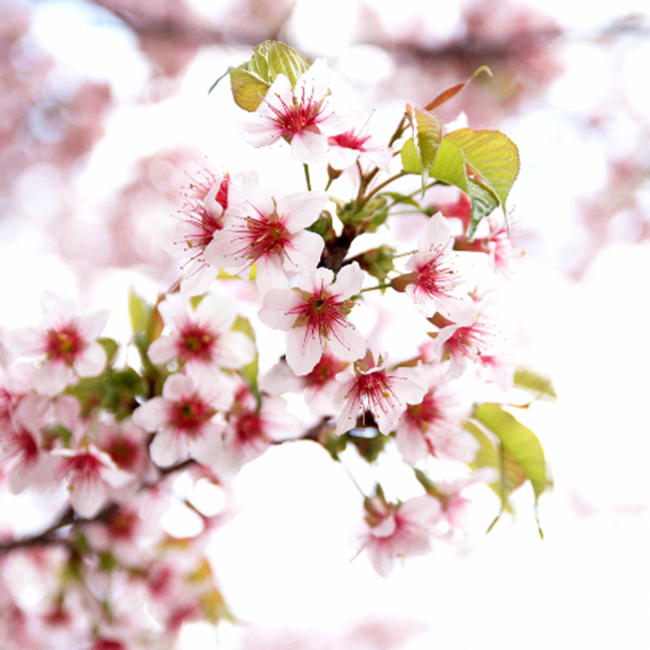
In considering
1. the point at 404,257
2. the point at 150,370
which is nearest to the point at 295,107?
the point at 404,257

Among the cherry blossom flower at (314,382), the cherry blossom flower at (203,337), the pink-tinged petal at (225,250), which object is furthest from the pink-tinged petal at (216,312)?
the pink-tinged petal at (225,250)

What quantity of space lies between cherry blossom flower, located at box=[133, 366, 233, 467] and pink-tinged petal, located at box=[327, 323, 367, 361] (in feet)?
0.80

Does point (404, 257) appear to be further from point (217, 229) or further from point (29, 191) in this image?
point (29, 191)

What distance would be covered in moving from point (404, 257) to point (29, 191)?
3097 millimetres

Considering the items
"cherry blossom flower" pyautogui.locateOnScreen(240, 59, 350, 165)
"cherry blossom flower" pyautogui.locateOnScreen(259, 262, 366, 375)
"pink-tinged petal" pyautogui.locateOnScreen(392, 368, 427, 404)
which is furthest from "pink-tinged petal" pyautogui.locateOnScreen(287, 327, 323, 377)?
"cherry blossom flower" pyautogui.locateOnScreen(240, 59, 350, 165)

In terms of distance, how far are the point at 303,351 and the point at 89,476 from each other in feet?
1.49

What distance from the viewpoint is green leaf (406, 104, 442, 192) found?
64 cm

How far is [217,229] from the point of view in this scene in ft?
2.34

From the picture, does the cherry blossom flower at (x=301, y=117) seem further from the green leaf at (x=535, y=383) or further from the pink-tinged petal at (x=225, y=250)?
the green leaf at (x=535, y=383)

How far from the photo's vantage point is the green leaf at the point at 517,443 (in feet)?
2.90

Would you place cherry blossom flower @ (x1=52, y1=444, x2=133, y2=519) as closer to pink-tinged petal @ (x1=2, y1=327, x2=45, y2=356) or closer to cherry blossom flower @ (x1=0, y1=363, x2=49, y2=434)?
cherry blossom flower @ (x1=0, y1=363, x2=49, y2=434)

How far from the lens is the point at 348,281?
0.67 metres

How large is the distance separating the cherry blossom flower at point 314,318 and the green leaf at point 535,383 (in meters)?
0.43

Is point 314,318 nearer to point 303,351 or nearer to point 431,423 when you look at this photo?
point 303,351
